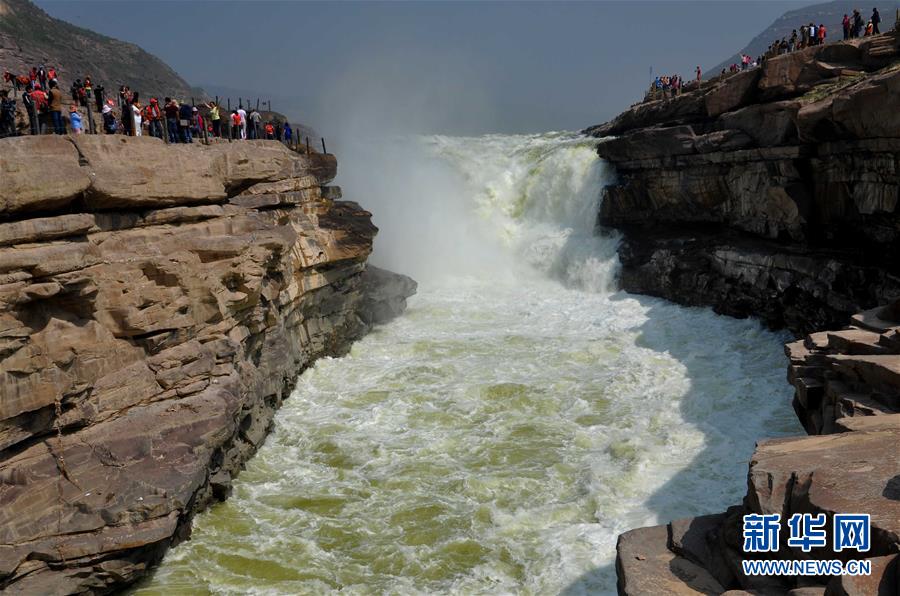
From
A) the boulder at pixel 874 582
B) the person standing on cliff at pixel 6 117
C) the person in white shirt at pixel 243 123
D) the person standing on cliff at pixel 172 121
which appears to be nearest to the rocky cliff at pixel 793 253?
the boulder at pixel 874 582

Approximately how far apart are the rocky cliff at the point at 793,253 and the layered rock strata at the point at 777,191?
53 mm

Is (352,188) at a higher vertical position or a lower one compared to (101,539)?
higher

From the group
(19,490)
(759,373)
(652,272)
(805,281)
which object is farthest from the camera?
(652,272)

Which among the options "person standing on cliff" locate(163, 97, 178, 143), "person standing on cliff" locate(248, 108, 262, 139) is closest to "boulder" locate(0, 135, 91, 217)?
"person standing on cliff" locate(163, 97, 178, 143)

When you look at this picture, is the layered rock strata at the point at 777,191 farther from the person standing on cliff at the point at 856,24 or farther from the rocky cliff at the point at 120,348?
the rocky cliff at the point at 120,348

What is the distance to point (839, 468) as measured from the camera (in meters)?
7.79

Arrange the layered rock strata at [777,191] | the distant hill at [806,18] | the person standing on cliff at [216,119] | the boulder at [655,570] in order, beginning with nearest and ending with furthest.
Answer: the boulder at [655,570] → the layered rock strata at [777,191] → the person standing on cliff at [216,119] → the distant hill at [806,18]

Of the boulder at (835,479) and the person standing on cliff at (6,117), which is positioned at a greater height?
the person standing on cliff at (6,117)

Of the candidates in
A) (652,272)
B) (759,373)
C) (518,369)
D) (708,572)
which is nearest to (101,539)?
(708,572)

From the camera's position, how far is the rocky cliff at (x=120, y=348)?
1008 cm

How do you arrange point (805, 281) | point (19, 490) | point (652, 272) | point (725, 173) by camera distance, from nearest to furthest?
point (19, 490) < point (805, 281) < point (725, 173) < point (652, 272)

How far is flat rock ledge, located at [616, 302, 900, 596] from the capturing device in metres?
6.50

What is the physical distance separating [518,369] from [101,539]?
37.8ft

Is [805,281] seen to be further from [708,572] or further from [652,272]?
[708,572]
